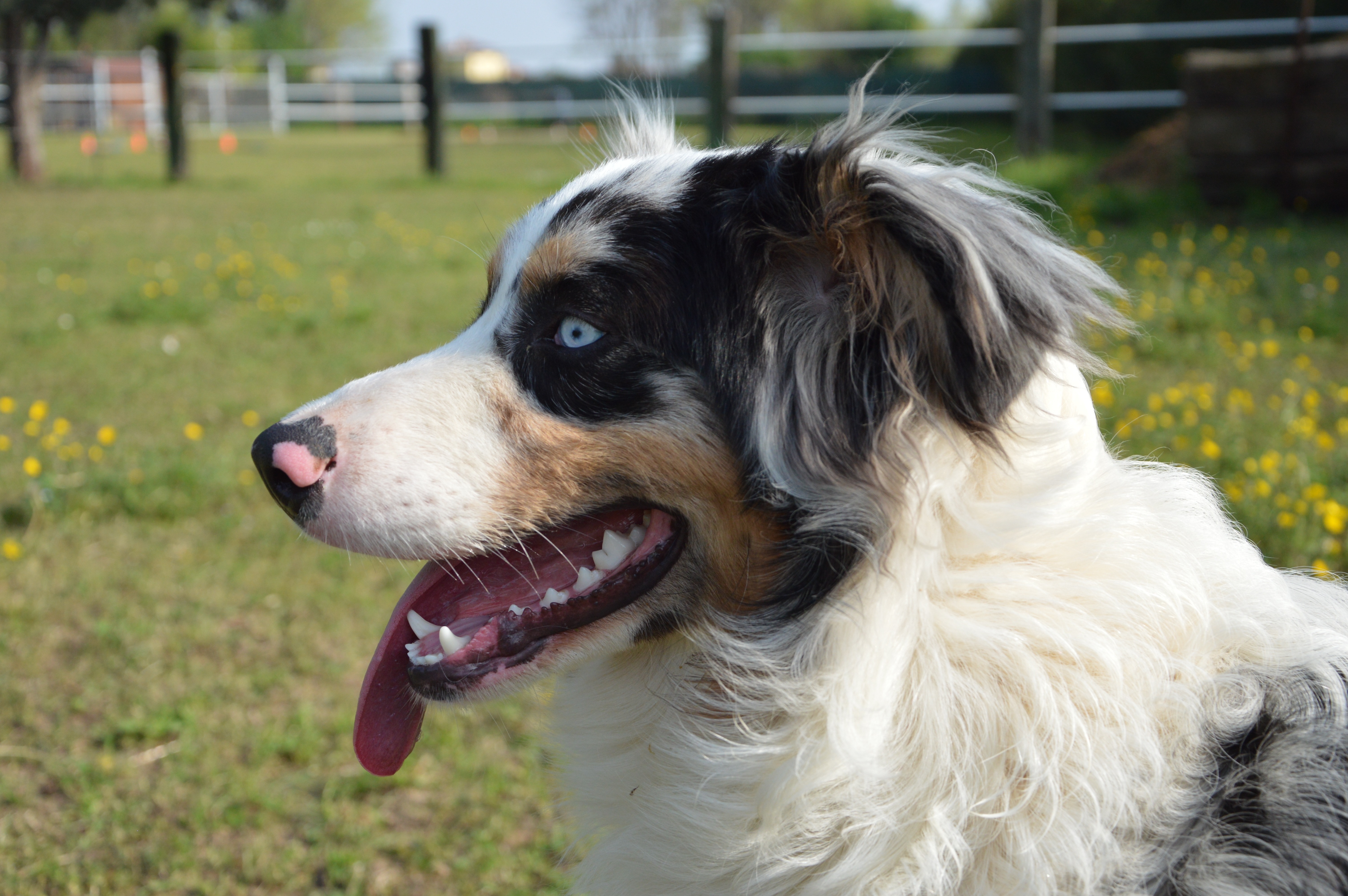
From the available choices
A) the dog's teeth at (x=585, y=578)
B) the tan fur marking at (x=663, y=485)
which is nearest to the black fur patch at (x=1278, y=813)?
the tan fur marking at (x=663, y=485)

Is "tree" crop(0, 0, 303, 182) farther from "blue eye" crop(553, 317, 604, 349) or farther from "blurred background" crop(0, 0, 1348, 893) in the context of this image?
"blue eye" crop(553, 317, 604, 349)

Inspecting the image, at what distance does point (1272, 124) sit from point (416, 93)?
1158 inches

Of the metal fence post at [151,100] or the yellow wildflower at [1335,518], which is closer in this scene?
the yellow wildflower at [1335,518]

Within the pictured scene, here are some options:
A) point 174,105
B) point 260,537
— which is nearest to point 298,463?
point 260,537

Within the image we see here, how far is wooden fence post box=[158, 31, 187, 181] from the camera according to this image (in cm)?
1728

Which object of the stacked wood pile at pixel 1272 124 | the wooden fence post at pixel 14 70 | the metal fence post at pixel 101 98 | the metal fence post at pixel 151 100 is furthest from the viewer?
the metal fence post at pixel 151 100

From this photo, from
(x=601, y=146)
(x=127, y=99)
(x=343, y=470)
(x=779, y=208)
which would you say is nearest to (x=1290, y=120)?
(x=601, y=146)

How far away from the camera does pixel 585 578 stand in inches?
78.3

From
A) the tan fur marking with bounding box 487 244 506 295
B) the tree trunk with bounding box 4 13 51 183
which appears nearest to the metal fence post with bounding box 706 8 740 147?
the tree trunk with bounding box 4 13 51 183

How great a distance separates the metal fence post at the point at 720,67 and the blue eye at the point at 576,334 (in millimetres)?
13760

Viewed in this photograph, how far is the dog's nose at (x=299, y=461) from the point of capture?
191 centimetres

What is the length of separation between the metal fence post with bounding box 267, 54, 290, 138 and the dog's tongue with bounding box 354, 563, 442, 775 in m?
33.4

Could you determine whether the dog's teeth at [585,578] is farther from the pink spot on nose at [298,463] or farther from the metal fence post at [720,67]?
the metal fence post at [720,67]

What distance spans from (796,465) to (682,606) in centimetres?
36
